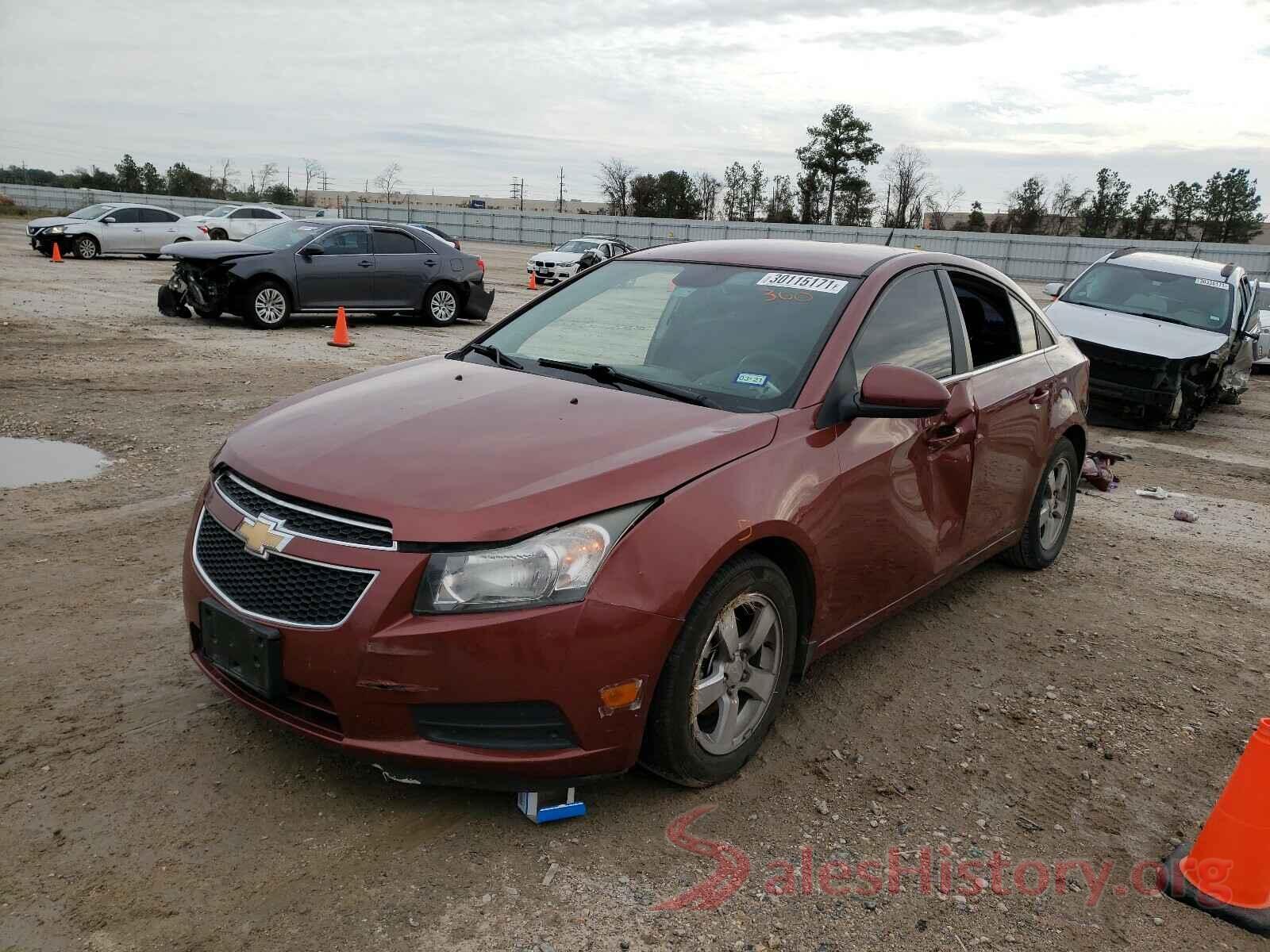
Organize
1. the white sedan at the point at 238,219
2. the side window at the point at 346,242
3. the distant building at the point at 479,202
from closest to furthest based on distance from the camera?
the side window at the point at 346,242 < the white sedan at the point at 238,219 < the distant building at the point at 479,202

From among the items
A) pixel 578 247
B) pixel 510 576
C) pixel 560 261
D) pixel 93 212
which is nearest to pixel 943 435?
pixel 510 576

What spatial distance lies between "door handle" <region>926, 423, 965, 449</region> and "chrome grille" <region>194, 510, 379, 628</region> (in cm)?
232

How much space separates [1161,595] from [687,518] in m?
3.74

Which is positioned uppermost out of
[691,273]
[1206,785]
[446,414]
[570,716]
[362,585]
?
[691,273]

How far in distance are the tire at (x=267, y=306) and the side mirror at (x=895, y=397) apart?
1228 centimetres

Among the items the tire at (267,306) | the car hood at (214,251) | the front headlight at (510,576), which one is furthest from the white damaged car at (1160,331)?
the car hood at (214,251)

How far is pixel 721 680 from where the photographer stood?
3121mm

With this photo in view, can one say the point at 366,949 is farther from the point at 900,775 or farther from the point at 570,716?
the point at 900,775

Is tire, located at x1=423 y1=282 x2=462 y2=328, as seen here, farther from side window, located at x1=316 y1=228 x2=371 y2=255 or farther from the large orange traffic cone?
the large orange traffic cone

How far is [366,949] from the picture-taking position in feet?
7.91

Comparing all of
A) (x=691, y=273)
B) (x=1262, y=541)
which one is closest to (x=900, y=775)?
(x=691, y=273)

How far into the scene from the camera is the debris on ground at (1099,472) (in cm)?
770

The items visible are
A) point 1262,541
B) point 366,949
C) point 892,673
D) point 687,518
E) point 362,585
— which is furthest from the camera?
point 1262,541
